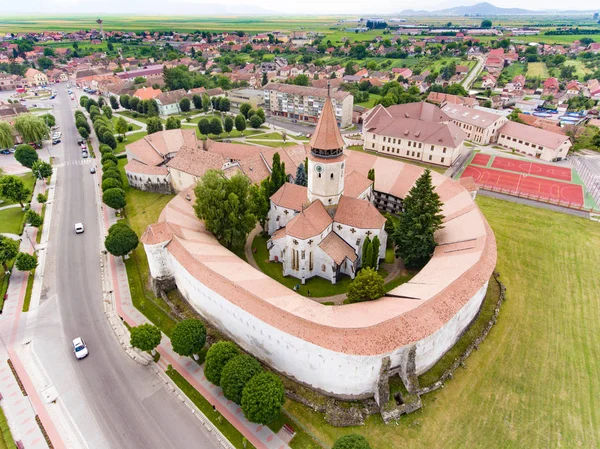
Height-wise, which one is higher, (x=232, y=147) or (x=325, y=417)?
(x=232, y=147)

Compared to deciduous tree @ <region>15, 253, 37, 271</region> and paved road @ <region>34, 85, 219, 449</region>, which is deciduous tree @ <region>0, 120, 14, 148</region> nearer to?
paved road @ <region>34, 85, 219, 449</region>

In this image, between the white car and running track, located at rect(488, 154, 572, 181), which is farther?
running track, located at rect(488, 154, 572, 181)

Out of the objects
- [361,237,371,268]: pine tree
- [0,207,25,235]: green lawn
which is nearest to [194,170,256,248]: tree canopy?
[361,237,371,268]: pine tree

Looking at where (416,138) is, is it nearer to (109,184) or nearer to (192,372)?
(109,184)

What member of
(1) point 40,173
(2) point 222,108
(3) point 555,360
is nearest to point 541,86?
(2) point 222,108

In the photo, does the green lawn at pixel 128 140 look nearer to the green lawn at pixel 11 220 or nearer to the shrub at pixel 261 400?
the green lawn at pixel 11 220

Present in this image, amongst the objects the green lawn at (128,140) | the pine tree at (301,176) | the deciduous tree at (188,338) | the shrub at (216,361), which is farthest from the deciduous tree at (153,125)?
the shrub at (216,361)

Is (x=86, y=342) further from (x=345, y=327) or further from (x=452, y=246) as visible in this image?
(x=452, y=246)
